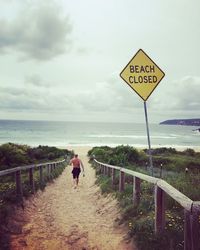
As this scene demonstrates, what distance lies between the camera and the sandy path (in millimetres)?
5887

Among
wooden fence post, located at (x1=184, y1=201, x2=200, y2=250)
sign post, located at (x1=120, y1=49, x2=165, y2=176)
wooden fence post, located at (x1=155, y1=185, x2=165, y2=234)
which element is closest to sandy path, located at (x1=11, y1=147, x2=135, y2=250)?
wooden fence post, located at (x1=155, y1=185, x2=165, y2=234)

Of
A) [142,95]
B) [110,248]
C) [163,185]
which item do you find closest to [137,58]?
[142,95]

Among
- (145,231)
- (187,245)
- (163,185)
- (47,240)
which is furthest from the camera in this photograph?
(47,240)

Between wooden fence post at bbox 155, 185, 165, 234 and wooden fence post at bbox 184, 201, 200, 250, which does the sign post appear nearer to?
wooden fence post at bbox 155, 185, 165, 234

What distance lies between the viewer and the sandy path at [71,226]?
5887 mm

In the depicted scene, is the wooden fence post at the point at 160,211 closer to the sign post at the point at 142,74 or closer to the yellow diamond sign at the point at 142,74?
the sign post at the point at 142,74

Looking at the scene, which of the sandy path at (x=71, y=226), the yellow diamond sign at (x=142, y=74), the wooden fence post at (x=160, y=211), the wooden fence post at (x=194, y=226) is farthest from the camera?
the yellow diamond sign at (x=142, y=74)

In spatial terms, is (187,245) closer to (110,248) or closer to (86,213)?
(110,248)

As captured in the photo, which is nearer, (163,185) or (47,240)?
(163,185)

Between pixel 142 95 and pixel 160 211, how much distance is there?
279 centimetres

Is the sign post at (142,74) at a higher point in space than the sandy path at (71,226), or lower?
higher

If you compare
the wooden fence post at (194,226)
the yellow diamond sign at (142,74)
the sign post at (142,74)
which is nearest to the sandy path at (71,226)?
the wooden fence post at (194,226)

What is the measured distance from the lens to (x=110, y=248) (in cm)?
573

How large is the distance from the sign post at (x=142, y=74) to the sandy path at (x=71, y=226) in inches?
101
